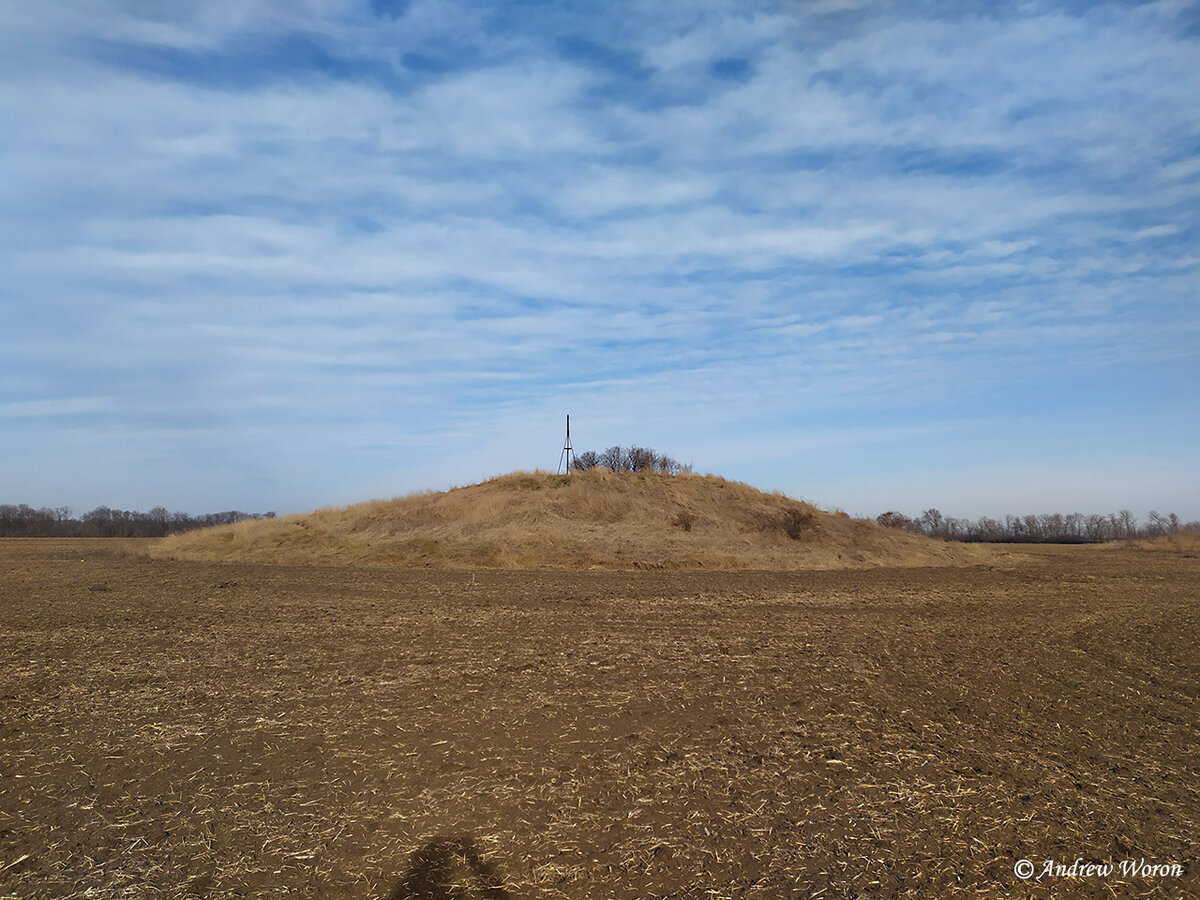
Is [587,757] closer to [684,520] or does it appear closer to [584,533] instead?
[584,533]

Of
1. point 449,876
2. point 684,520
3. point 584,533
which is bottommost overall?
point 449,876

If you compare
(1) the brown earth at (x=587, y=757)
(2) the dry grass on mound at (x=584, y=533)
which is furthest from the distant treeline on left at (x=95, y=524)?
(1) the brown earth at (x=587, y=757)

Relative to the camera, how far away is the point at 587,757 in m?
6.40

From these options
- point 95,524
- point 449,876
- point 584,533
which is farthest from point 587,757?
point 95,524

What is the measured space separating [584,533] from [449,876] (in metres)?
24.2

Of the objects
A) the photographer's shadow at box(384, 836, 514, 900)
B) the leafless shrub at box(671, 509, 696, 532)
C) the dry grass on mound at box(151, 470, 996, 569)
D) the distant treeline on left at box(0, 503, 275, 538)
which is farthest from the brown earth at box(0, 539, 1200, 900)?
the distant treeline on left at box(0, 503, 275, 538)

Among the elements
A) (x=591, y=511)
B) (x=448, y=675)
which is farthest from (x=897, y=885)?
(x=591, y=511)

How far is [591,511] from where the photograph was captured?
102 ft

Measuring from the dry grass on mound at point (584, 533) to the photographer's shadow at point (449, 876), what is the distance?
2104 cm

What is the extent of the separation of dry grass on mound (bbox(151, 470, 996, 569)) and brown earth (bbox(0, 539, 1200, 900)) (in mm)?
13468

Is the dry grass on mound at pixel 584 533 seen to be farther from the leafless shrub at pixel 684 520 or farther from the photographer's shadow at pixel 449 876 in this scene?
the photographer's shadow at pixel 449 876

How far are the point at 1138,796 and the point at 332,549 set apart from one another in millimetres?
27560

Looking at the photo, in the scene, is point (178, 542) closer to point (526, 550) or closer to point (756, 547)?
point (526, 550)

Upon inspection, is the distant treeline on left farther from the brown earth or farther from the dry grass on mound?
the brown earth
